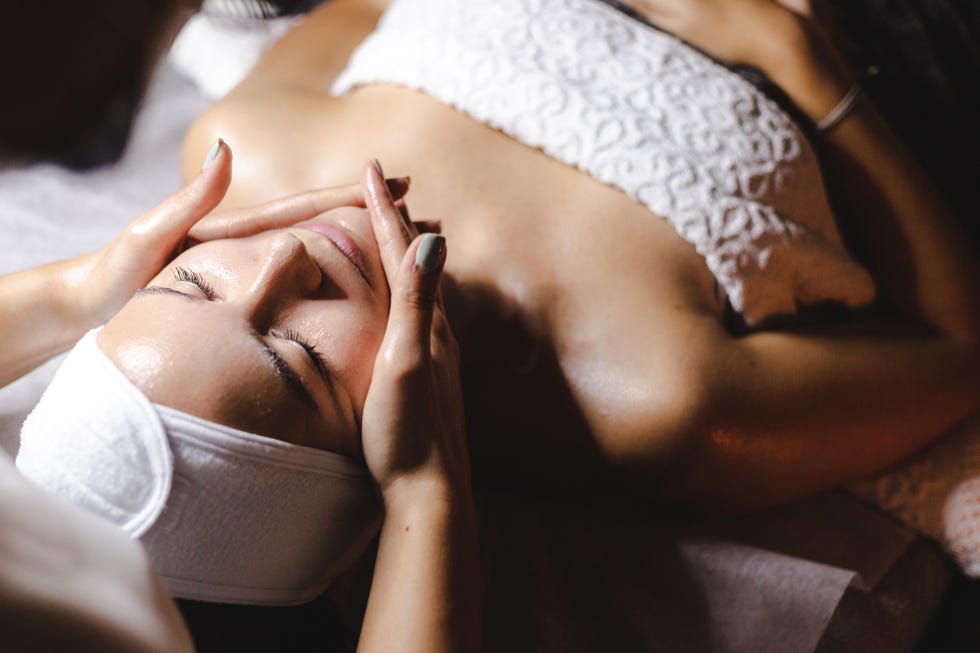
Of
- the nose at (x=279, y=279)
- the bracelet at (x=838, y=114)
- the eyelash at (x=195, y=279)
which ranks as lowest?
the eyelash at (x=195, y=279)

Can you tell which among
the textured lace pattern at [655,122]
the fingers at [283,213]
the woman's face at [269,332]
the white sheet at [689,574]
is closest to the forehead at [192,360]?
the woman's face at [269,332]

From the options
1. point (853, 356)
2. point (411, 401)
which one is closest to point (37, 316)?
point (411, 401)

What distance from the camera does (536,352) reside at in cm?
110

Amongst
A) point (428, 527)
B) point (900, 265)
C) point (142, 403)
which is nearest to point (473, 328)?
point (428, 527)

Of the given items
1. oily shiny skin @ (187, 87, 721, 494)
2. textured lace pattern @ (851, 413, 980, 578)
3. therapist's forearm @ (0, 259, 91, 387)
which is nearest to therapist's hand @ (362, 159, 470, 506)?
oily shiny skin @ (187, 87, 721, 494)

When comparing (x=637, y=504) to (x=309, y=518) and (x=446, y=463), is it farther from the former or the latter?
(x=309, y=518)

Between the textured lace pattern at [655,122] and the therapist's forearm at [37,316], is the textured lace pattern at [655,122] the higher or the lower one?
the higher one

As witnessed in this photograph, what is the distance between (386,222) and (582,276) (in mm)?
288

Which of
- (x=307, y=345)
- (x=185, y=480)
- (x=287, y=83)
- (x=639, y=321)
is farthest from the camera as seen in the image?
(x=287, y=83)

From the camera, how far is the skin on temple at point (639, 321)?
1049 millimetres

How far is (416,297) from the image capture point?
0.88 metres

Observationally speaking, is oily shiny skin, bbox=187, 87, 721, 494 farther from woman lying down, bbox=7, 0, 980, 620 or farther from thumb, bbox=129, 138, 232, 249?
thumb, bbox=129, 138, 232, 249

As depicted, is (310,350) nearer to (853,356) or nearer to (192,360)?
(192,360)

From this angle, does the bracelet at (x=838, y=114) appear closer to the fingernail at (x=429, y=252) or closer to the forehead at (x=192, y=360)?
the fingernail at (x=429, y=252)
